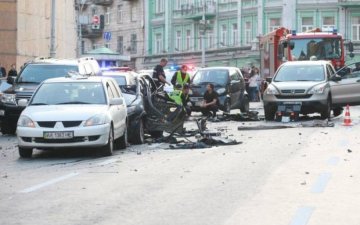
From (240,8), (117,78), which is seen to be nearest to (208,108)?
(117,78)

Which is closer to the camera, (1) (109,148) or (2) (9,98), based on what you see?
(1) (109,148)

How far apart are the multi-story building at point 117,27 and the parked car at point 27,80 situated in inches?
1894

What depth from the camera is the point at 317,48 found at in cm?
3192

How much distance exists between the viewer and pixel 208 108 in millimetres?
25234

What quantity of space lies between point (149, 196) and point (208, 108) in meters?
15.4

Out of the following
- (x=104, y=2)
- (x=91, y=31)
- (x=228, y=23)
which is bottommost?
(x=228, y=23)

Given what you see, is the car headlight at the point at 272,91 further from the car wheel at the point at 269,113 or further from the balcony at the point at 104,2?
the balcony at the point at 104,2

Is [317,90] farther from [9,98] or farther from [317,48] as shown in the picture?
[9,98]

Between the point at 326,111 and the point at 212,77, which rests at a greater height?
the point at 212,77

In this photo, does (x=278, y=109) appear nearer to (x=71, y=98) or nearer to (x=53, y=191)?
(x=71, y=98)

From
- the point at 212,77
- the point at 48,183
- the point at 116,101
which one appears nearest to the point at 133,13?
the point at 212,77

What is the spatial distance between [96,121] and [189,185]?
4213 mm

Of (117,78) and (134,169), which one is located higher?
(117,78)

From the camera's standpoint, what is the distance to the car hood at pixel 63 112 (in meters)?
14.6
